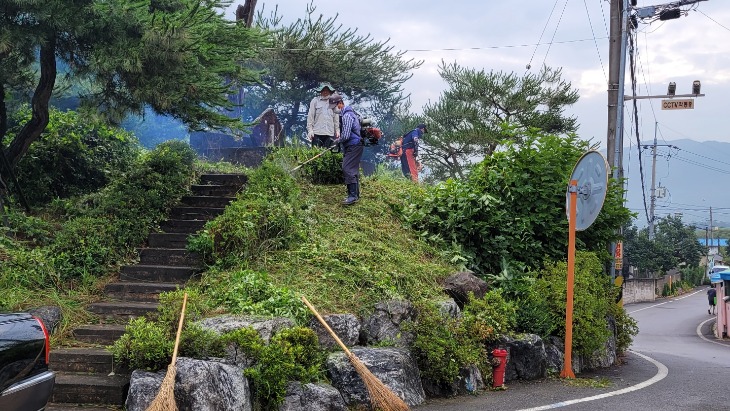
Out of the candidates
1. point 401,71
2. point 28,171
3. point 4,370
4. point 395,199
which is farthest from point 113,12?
point 401,71

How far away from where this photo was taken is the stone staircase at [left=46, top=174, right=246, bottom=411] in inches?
281

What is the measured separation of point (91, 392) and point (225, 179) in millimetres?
6117

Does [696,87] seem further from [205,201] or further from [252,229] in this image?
[252,229]

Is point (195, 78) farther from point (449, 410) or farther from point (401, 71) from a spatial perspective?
point (401, 71)

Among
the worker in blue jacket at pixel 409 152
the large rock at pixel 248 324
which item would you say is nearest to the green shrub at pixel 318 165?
the large rock at pixel 248 324

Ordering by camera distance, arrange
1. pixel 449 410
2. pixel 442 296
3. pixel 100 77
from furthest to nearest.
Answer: pixel 100 77, pixel 442 296, pixel 449 410

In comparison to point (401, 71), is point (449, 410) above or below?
below

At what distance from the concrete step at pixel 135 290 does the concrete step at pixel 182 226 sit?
1.70 metres

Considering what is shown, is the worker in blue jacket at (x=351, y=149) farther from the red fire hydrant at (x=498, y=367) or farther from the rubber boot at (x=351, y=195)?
the red fire hydrant at (x=498, y=367)

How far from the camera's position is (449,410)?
7730 mm

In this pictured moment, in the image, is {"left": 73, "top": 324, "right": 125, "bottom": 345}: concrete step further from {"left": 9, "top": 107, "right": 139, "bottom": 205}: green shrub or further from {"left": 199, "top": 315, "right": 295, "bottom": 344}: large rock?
{"left": 9, "top": 107, "right": 139, "bottom": 205}: green shrub

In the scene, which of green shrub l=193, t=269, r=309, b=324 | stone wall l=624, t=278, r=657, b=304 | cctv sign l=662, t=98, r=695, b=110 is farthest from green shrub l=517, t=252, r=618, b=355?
stone wall l=624, t=278, r=657, b=304

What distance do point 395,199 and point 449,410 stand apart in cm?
575

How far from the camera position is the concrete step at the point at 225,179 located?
487 inches
